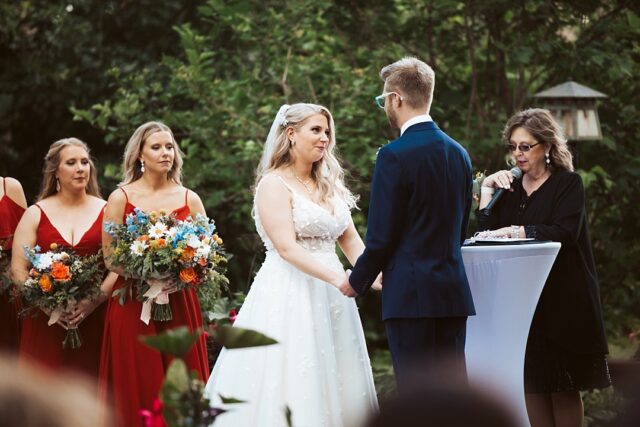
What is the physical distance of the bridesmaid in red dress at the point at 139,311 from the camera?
212 inches

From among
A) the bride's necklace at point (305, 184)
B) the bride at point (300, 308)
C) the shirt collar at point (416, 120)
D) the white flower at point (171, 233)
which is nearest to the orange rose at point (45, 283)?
the white flower at point (171, 233)

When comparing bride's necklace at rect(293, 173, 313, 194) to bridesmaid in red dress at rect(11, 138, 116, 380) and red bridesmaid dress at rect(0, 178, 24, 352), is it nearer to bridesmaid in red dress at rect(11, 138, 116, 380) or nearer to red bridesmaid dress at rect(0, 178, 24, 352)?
bridesmaid in red dress at rect(11, 138, 116, 380)

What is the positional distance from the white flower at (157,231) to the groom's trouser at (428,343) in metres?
1.40

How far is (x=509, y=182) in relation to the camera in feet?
16.7

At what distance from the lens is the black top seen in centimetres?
491

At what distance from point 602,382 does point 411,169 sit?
161cm

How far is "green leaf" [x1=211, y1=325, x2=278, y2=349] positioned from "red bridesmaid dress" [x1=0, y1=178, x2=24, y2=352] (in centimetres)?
422

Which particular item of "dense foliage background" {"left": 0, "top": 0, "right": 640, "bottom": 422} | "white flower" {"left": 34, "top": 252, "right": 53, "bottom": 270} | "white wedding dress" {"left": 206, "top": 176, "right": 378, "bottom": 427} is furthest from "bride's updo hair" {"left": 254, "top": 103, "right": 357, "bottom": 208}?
"dense foliage background" {"left": 0, "top": 0, "right": 640, "bottom": 422}

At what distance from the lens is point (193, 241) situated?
5.19 meters

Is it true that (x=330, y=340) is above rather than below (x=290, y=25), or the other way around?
below

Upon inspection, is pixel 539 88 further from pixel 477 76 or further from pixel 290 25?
pixel 290 25

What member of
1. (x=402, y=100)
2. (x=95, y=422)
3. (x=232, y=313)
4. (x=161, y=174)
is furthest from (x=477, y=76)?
(x=95, y=422)
